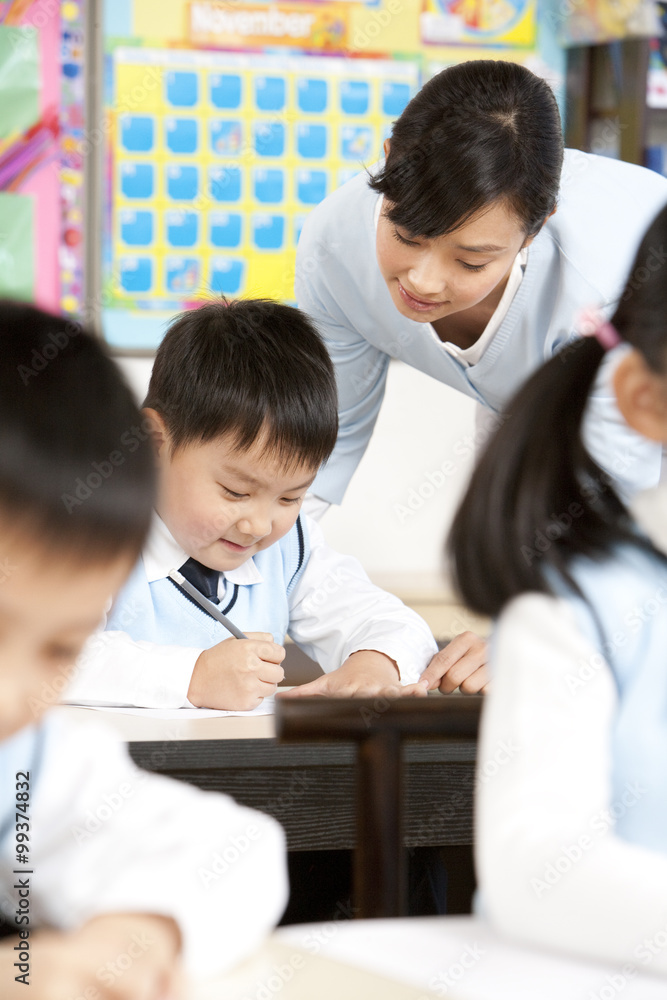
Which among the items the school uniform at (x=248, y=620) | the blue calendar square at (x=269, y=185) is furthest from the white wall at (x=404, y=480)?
the school uniform at (x=248, y=620)

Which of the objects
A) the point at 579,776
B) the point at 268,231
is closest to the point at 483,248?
the point at 579,776

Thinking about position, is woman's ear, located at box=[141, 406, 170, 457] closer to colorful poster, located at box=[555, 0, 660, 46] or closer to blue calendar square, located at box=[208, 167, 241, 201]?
blue calendar square, located at box=[208, 167, 241, 201]

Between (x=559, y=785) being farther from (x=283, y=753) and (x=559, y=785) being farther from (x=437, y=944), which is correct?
(x=283, y=753)

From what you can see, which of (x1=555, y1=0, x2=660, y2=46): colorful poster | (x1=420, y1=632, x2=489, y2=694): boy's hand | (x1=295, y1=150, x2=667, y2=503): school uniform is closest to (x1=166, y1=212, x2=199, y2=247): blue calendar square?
(x1=295, y1=150, x2=667, y2=503): school uniform

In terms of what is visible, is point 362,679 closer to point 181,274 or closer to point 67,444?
point 67,444

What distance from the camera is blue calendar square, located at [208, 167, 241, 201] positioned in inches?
102

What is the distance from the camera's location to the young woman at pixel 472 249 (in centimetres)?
125

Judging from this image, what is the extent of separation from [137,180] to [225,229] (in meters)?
0.22

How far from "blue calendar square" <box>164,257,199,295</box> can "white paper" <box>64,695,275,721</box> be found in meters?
1.59

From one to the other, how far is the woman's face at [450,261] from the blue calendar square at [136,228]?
1296mm

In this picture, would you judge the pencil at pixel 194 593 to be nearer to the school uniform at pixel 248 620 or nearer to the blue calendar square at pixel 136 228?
the school uniform at pixel 248 620

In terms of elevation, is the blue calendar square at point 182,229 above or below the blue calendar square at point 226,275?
above

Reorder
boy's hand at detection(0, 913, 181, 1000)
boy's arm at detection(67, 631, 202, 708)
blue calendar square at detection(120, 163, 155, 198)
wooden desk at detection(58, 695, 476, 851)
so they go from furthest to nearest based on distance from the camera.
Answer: blue calendar square at detection(120, 163, 155, 198), boy's arm at detection(67, 631, 202, 708), wooden desk at detection(58, 695, 476, 851), boy's hand at detection(0, 913, 181, 1000)

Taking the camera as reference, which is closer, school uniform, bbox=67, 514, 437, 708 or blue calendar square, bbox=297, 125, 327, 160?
school uniform, bbox=67, 514, 437, 708
